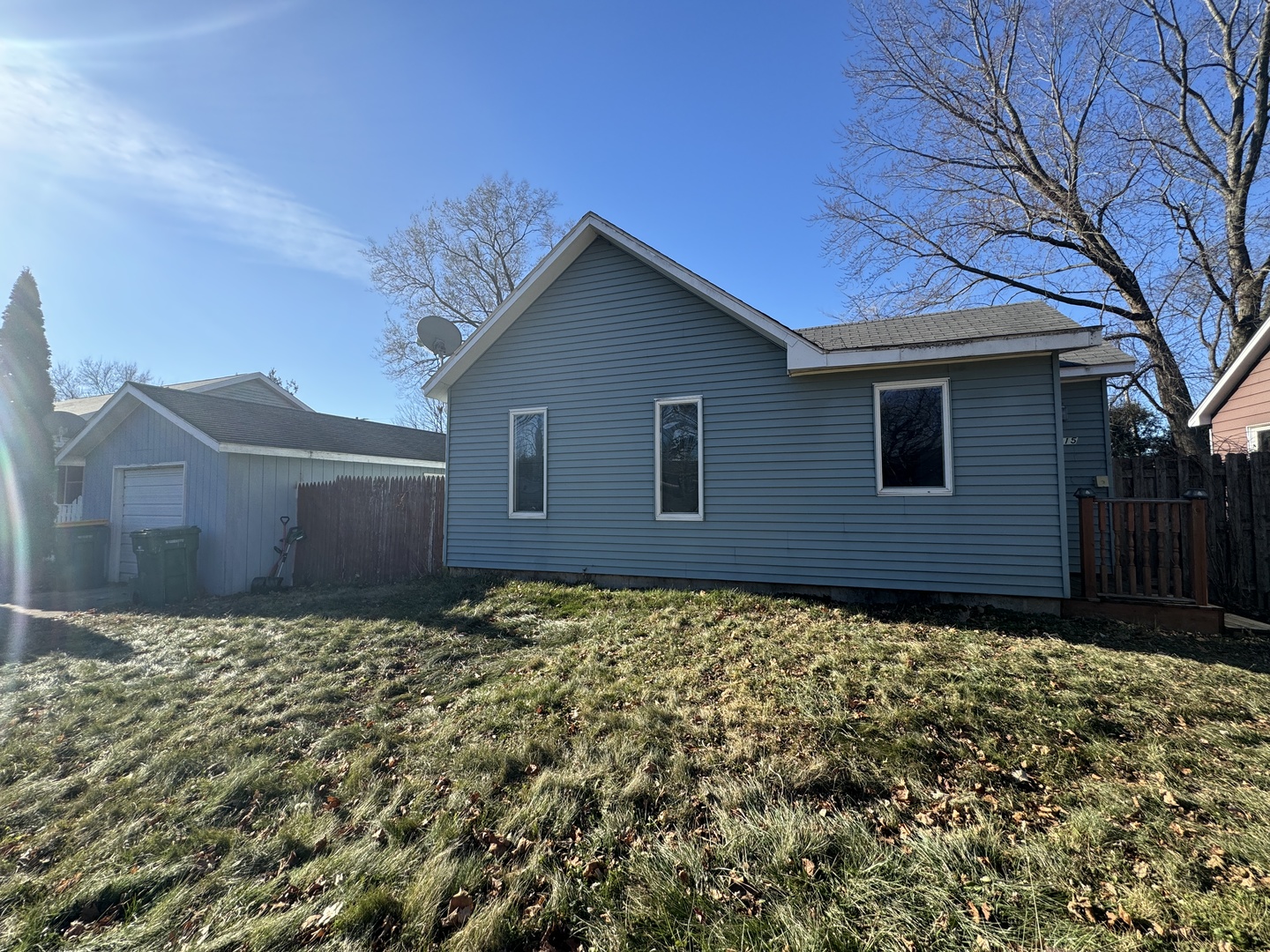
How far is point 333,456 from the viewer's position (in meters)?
12.9

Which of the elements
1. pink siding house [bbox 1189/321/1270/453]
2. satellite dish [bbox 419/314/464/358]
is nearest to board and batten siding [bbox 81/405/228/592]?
satellite dish [bbox 419/314/464/358]

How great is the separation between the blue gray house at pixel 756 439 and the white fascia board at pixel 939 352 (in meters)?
0.02

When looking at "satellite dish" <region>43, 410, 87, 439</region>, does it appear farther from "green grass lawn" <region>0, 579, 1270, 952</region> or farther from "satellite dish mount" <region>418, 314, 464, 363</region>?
"green grass lawn" <region>0, 579, 1270, 952</region>

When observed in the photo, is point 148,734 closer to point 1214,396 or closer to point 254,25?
point 254,25

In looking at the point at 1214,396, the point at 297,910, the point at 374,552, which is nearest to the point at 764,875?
the point at 297,910

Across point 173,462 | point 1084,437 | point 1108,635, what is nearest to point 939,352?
point 1108,635

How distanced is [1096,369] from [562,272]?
27.4 ft

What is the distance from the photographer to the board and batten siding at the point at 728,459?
Result: 6758 mm

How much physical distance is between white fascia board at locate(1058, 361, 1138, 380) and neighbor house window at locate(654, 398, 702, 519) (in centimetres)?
528

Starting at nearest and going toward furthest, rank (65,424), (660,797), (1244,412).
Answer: (660,797), (1244,412), (65,424)

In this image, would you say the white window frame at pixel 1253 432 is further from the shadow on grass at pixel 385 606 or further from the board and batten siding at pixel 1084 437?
the shadow on grass at pixel 385 606

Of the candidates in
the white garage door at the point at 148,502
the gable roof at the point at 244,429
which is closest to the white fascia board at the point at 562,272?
the gable roof at the point at 244,429

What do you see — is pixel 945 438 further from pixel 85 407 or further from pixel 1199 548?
pixel 85 407

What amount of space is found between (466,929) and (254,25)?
10.3m
